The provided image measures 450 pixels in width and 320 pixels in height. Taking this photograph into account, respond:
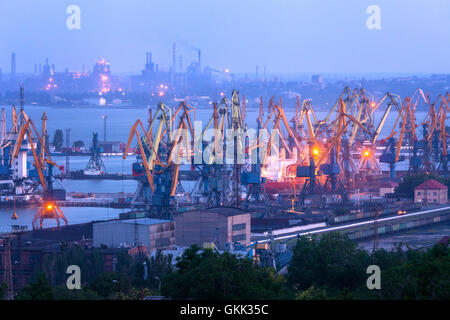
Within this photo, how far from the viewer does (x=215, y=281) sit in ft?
36.0

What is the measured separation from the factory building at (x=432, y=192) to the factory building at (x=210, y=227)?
10.8 metres

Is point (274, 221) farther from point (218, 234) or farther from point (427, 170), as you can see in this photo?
point (427, 170)

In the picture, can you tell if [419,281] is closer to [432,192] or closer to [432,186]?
→ [432,192]

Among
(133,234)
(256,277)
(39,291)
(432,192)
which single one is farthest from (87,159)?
(39,291)

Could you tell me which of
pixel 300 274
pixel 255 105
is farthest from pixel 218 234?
pixel 255 105

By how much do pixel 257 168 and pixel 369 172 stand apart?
6.38 m

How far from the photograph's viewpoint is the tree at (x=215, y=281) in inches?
430

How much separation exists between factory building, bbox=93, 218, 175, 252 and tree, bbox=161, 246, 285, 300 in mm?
7490

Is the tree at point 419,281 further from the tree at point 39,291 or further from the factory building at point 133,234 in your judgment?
the factory building at point 133,234

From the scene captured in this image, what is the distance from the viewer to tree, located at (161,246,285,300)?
1092 cm

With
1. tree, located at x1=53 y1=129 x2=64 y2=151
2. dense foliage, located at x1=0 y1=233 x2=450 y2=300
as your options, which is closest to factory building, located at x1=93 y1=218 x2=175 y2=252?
dense foliage, located at x1=0 y1=233 x2=450 y2=300

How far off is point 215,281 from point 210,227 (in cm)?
910

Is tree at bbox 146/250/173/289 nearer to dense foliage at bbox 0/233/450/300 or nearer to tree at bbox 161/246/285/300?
dense foliage at bbox 0/233/450/300

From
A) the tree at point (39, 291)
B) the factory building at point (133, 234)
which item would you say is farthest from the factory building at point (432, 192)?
the tree at point (39, 291)
